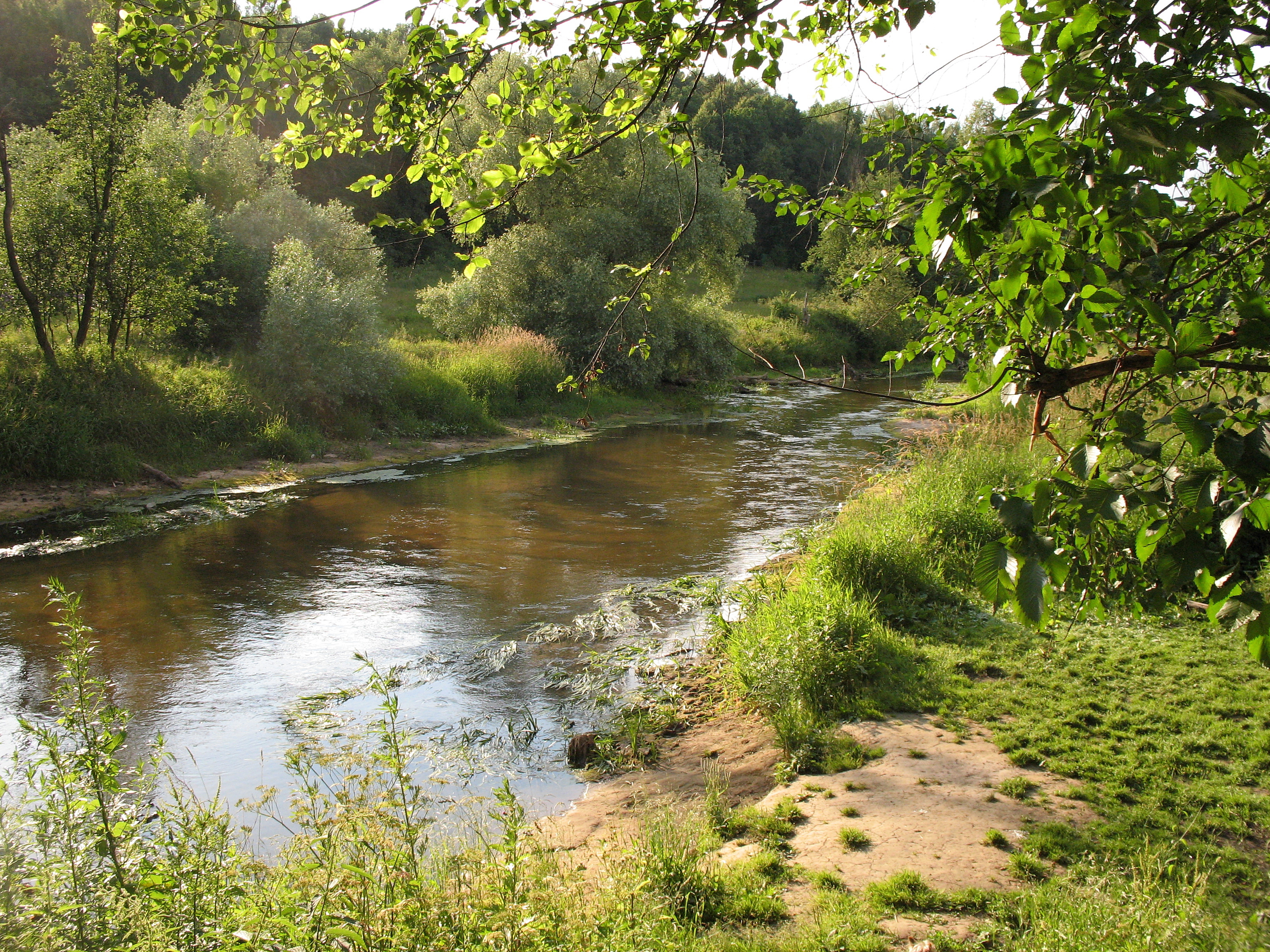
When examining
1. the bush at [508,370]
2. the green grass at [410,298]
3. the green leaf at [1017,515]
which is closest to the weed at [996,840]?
the green leaf at [1017,515]

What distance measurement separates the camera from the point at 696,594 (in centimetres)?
949

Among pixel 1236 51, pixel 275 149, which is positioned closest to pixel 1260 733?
pixel 1236 51

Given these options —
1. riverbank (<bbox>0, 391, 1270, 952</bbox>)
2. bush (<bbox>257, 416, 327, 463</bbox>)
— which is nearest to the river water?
riverbank (<bbox>0, 391, 1270, 952</bbox>)

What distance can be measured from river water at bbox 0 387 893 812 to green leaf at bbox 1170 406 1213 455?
453cm

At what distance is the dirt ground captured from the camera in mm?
3898

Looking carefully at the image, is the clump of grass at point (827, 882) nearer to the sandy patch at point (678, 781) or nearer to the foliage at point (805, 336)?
the sandy patch at point (678, 781)

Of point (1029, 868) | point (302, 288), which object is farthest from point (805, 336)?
point (1029, 868)

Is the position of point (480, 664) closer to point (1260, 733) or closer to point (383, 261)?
point (1260, 733)

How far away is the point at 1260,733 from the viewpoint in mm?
4949

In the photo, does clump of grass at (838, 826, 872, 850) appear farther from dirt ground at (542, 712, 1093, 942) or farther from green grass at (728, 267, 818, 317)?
green grass at (728, 267, 818, 317)

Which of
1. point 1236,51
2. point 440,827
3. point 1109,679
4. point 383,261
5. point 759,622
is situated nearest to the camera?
point 1236,51

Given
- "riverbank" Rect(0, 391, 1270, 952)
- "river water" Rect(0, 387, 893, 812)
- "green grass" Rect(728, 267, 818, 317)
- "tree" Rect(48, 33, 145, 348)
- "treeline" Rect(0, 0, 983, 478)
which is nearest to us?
"riverbank" Rect(0, 391, 1270, 952)

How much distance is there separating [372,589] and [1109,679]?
7.74 m

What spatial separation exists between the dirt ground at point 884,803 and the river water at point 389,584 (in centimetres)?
66
